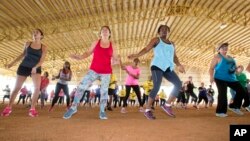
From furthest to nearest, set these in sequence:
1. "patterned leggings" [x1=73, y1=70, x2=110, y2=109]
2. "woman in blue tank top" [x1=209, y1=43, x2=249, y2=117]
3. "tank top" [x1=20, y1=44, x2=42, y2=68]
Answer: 1. "woman in blue tank top" [x1=209, y1=43, x2=249, y2=117]
2. "tank top" [x1=20, y1=44, x2=42, y2=68]
3. "patterned leggings" [x1=73, y1=70, x2=110, y2=109]

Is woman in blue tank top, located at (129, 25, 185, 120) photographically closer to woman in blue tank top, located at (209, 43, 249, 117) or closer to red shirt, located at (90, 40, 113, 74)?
red shirt, located at (90, 40, 113, 74)

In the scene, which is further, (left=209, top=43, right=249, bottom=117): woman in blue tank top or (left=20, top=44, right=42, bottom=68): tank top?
(left=209, top=43, right=249, bottom=117): woman in blue tank top

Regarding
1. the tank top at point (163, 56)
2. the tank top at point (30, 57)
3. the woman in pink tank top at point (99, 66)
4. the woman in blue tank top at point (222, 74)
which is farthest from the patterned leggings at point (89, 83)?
the woman in blue tank top at point (222, 74)

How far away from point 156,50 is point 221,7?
1627 cm

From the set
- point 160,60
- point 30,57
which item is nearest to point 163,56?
point 160,60

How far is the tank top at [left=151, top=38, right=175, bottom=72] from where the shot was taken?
562cm

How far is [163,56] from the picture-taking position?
18.5 ft

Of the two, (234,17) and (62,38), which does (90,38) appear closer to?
(62,38)

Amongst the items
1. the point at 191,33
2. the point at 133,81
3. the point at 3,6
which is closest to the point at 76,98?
the point at 133,81

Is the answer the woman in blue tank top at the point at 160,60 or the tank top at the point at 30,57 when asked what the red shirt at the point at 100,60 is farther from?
the tank top at the point at 30,57

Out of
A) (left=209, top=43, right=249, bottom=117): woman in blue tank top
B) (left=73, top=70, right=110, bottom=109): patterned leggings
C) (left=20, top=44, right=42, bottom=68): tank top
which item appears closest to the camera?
(left=73, top=70, right=110, bottom=109): patterned leggings

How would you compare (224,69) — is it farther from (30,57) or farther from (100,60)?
(30,57)

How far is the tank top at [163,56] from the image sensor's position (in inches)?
221

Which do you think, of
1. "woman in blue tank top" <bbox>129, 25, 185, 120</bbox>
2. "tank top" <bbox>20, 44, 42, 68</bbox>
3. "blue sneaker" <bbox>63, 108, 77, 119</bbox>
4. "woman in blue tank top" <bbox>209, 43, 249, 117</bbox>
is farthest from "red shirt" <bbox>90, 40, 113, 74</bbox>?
"woman in blue tank top" <bbox>209, 43, 249, 117</bbox>
